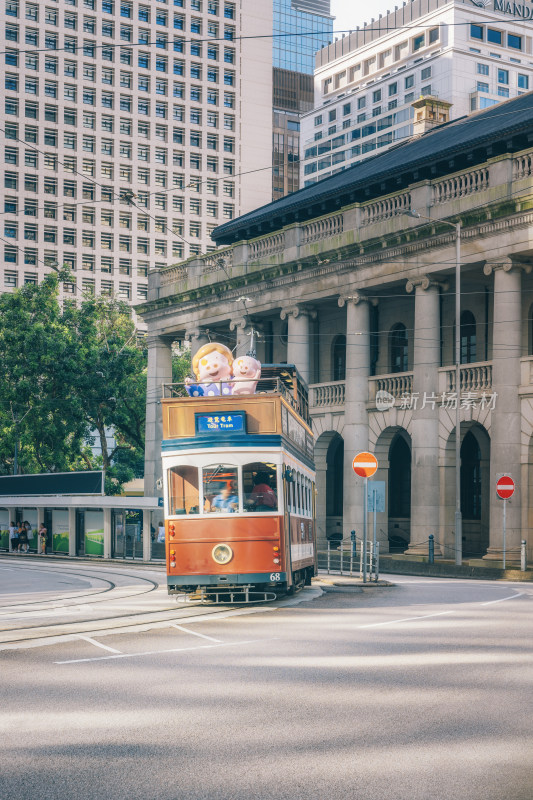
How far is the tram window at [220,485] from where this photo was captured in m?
20.2

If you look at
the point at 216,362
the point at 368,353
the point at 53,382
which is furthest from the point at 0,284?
the point at 216,362

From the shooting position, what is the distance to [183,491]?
803 inches

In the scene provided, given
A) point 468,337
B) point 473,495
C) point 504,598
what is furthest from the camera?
point 473,495

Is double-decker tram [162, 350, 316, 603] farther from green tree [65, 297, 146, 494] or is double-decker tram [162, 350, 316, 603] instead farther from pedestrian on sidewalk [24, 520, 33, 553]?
green tree [65, 297, 146, 494]

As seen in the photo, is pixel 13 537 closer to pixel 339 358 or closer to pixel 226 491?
pixel 339 358

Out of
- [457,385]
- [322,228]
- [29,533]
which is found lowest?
[29,533]

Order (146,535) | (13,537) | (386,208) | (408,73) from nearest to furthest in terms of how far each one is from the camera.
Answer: (386,208) < (146,535) < (13,537) < (408,73)

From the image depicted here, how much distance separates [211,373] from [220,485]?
9.51ft

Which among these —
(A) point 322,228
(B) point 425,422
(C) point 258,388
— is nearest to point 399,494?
(B) point 425,422

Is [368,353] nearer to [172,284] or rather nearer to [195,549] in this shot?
[172,284]

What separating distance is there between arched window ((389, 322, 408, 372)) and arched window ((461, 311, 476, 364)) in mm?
3810

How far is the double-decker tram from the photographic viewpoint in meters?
20.1

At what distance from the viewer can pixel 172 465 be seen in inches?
804

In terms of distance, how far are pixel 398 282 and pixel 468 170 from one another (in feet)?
17.5
